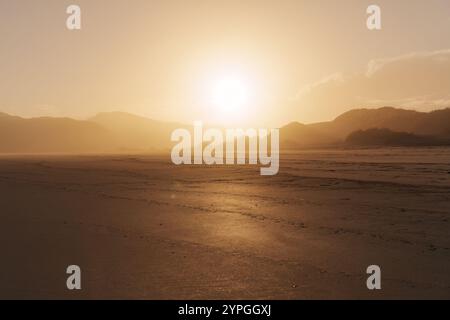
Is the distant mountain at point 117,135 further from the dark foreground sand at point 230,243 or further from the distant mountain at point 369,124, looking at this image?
the dark foreground sand at point 230,243

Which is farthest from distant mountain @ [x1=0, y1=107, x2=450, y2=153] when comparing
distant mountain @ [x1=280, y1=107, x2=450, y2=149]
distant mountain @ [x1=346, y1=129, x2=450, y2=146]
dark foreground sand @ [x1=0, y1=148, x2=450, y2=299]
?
dark foreground sand @ [x1=0, y1=148, x2=450, y2=299]

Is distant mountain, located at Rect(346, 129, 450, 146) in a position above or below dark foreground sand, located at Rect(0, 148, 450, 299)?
above

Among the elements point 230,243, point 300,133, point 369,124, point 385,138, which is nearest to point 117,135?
point 300,133

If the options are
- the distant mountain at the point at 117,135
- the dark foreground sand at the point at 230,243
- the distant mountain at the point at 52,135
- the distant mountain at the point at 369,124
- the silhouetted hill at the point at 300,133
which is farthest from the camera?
the distant mountain at the point at 52,135

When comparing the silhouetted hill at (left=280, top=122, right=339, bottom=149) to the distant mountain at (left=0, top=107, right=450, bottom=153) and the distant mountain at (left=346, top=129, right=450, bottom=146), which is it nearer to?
the distant mountain at (left=0, top=107, right=450, bottom=153)

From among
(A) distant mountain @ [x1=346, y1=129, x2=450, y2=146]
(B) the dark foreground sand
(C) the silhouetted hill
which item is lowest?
(B) the dark foreground sand

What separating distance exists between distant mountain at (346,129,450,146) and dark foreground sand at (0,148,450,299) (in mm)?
74555

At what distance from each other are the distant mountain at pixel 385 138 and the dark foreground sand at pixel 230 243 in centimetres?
7456

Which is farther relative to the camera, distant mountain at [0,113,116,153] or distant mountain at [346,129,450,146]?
distant mountain at [0,113,116,153]

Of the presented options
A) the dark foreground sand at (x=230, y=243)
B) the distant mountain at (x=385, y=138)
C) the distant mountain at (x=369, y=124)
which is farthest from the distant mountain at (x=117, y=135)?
the dark foreground sand at (x=230, y=243)

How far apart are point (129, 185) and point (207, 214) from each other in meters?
9.63

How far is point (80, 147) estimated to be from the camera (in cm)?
16638

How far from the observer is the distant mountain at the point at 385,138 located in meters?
85.5

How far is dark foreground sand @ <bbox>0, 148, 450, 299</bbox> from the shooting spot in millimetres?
6457
